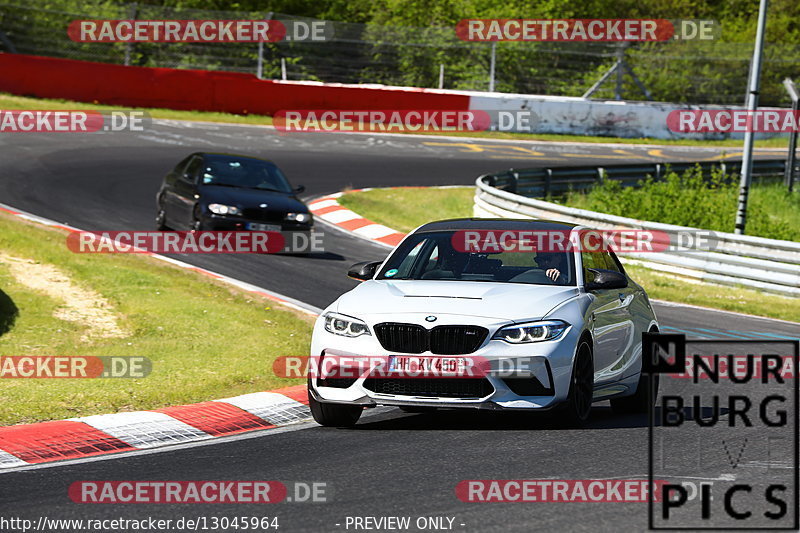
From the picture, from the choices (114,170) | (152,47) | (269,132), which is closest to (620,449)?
(114,170)

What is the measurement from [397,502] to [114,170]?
68.9 ft

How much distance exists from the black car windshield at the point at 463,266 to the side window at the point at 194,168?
34.6ft

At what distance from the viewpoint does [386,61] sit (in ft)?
128

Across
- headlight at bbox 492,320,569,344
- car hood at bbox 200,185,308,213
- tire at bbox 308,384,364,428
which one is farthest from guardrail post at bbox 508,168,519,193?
headlight at bbox 492,320,569,344

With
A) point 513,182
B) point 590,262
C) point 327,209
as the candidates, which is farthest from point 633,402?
point 513,182

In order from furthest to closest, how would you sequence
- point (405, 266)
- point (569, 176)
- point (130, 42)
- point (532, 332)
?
point (130, 42) < point (569, 176) < point (405, 266) < point (532, 332)

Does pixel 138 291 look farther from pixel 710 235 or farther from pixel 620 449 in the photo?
pixel 710 235

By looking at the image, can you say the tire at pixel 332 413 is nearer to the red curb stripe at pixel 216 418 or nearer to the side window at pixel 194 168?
the red curb stripe at pixel 216 418

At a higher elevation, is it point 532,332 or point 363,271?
point 363,271

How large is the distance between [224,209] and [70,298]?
16.7 feet

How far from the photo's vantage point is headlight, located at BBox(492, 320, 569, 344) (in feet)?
28.6

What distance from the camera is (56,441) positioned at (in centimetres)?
846

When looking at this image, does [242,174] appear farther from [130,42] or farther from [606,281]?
[130,42]

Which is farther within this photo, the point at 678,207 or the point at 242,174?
the point at 678,207
